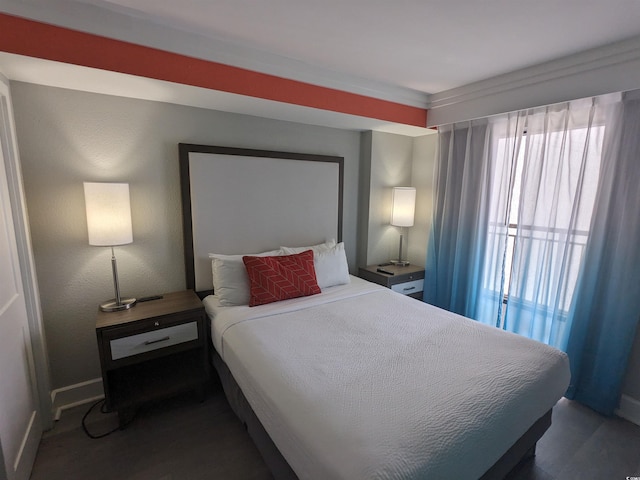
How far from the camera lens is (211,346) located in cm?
232

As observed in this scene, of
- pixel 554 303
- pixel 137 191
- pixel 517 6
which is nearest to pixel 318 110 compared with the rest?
pixel 517 6

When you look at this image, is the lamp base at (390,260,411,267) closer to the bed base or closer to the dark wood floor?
the dark wood floor

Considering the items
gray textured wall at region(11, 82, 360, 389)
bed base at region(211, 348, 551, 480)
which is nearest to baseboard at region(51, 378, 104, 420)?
gray textured wall at region(11, 82, 360, 389)

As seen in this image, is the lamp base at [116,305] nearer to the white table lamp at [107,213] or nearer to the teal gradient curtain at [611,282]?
the white table lamp at [107,213]

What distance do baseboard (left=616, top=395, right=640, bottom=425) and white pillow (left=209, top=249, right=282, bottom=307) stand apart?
2.77 meters

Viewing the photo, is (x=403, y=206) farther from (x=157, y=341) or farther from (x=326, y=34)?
(x=157, y=341)

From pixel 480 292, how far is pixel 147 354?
279 cm

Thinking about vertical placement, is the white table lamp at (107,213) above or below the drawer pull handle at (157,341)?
above

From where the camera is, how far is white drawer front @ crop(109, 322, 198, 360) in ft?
6.19

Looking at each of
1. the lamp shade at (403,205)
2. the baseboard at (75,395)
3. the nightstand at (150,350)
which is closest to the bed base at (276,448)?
the nightstand at (150,350)

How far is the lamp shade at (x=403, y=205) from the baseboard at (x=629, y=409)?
6.86 ft

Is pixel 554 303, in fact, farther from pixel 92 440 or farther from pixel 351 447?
pixel 92 440

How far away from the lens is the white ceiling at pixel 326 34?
1568 mm

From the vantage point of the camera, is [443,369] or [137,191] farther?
[137,191]
